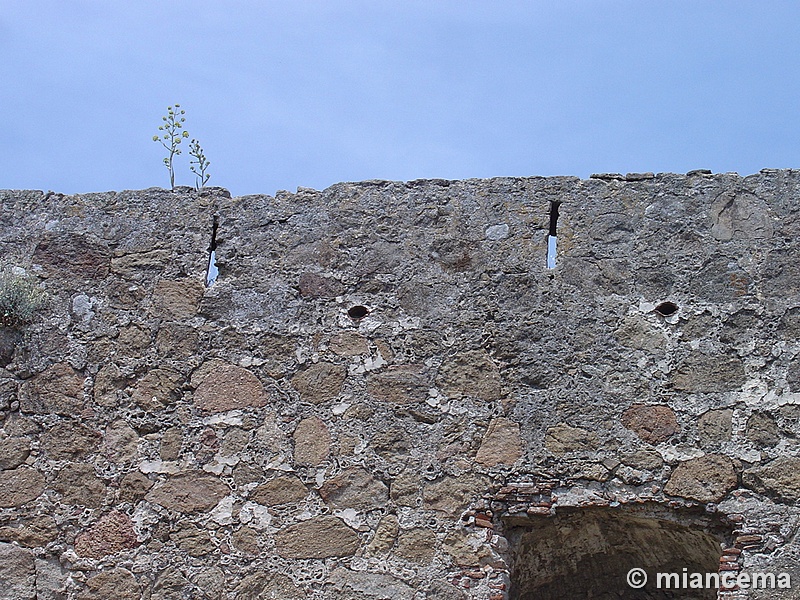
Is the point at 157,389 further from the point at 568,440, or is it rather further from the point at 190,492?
the point at 568,440

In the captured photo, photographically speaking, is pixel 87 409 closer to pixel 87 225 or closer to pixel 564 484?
pixel 87 225

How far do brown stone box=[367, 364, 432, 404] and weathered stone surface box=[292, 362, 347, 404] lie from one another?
140 millimetres

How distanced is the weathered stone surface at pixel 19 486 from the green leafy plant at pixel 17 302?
697 millimetres

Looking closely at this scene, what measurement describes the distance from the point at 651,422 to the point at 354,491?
1255 millimetres

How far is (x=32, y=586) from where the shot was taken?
442 cm

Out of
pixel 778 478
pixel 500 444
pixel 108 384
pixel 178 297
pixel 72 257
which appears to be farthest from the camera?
pixel 72 257

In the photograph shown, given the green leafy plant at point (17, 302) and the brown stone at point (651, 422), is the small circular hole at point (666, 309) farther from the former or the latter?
the green leafy plant at point (17, 302)

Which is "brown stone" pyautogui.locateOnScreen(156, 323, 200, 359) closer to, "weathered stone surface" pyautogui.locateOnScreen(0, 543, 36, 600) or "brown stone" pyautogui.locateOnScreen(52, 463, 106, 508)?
"brown stone" pyautogui.locateOnScreen(52, 463, 106, 508)

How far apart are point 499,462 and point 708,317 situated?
42.0 inches

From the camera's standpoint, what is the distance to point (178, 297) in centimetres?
482

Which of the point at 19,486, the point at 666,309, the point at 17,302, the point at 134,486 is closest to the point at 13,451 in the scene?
the point at 19,486

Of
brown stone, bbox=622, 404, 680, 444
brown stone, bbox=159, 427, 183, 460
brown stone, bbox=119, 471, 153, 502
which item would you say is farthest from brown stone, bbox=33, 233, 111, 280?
brown stone, bbox=622, 404, 680, 444

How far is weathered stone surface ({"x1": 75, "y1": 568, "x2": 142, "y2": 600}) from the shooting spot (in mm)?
4355

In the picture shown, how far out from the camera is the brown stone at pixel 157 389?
15.2 ft
